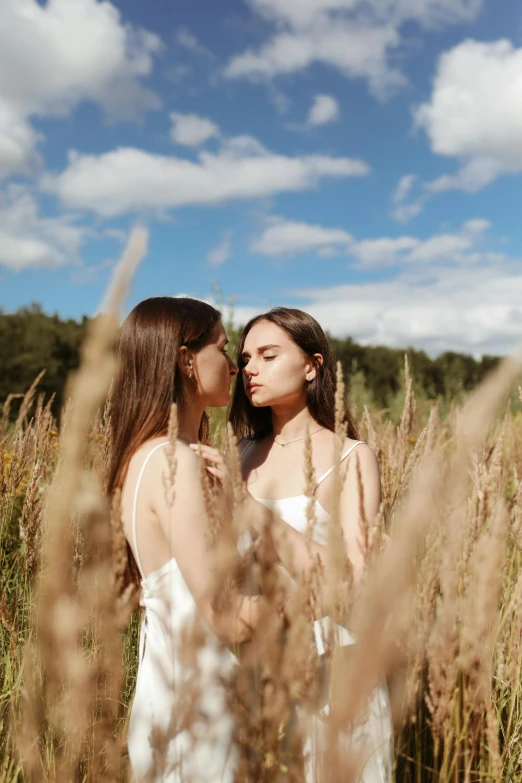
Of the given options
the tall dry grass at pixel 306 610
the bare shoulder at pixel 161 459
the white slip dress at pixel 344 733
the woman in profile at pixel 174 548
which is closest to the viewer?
the tall dry grass at pixel 306 610

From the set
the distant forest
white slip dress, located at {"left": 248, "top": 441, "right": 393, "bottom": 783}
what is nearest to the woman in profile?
white slip dress, located at {"left": 248, "top": 441, "right": 393, "bottom": 783}

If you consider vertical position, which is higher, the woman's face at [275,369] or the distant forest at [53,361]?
the distant forest at [53,361]

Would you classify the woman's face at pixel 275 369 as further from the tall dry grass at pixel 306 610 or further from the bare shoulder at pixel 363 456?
the tall dry grass at pixel 306 610

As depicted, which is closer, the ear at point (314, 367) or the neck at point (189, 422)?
the neck at point (189, 422)

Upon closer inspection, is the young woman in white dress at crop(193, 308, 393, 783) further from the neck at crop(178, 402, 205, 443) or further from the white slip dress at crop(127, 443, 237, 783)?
the white slip dress at crop(127, 443, 237, 783)

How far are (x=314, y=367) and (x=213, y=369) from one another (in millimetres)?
696

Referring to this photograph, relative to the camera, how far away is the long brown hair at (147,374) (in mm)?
1743

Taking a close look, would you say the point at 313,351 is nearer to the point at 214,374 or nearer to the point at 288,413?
the point at 288,413

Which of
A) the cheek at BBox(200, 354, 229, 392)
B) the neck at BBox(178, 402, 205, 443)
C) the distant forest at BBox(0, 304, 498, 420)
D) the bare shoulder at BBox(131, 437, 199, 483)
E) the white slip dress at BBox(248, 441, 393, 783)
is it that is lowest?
the white slip dress at BBox(248, 441, 393, 783)

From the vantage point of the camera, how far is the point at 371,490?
6.32 feet

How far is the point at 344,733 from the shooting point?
0.84 metres

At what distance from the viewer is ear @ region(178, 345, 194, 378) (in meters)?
1.82

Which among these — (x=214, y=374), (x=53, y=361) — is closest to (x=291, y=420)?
(x=214, y=374)

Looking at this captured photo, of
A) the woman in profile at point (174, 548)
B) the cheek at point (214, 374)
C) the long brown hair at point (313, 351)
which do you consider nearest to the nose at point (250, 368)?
the long brown hair at point (313, 351)
